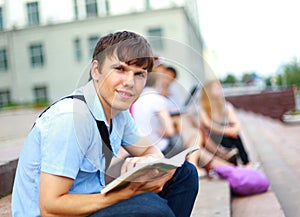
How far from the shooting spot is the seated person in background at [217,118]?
251 cm

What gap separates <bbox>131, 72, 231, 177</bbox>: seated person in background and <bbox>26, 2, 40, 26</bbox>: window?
28.1m

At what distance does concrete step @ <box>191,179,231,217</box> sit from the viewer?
9.22 ft

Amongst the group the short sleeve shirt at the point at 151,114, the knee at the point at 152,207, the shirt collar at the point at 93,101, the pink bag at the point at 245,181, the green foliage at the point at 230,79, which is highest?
the shirt collar at the point at 93,101

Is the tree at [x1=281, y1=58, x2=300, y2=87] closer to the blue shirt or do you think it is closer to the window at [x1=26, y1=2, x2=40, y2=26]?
the window at [x1=26, y1=2, x2=40, y2=26]

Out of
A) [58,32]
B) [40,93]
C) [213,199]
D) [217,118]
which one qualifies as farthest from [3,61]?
[217,118]

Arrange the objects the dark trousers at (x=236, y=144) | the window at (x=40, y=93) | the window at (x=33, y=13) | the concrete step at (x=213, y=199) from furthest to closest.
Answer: the window at (x=40, y=93) → the window at (x=33, y=13) → the dark trousers at (x=236, y=144) → the concrete step at (x=213, y=199)

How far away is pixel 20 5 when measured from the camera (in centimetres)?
3008

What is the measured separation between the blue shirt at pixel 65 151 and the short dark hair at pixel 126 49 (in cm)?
12

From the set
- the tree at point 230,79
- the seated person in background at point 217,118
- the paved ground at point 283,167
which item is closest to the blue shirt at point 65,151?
the seated person in background at point 217,118

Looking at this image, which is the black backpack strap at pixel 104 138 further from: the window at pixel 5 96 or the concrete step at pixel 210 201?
the window at pixel 5 96

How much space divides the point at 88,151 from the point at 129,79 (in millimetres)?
273

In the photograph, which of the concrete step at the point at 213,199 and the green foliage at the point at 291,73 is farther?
the green foliage at the point at 291,73

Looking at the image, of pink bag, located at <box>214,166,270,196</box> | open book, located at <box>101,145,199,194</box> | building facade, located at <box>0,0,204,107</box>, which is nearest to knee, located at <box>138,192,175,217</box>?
open book, located at <box>101,145,199,194</box>

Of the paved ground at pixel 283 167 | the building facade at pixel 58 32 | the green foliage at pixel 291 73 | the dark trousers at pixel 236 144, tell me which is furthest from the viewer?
the green foliage at pixel 291 73
